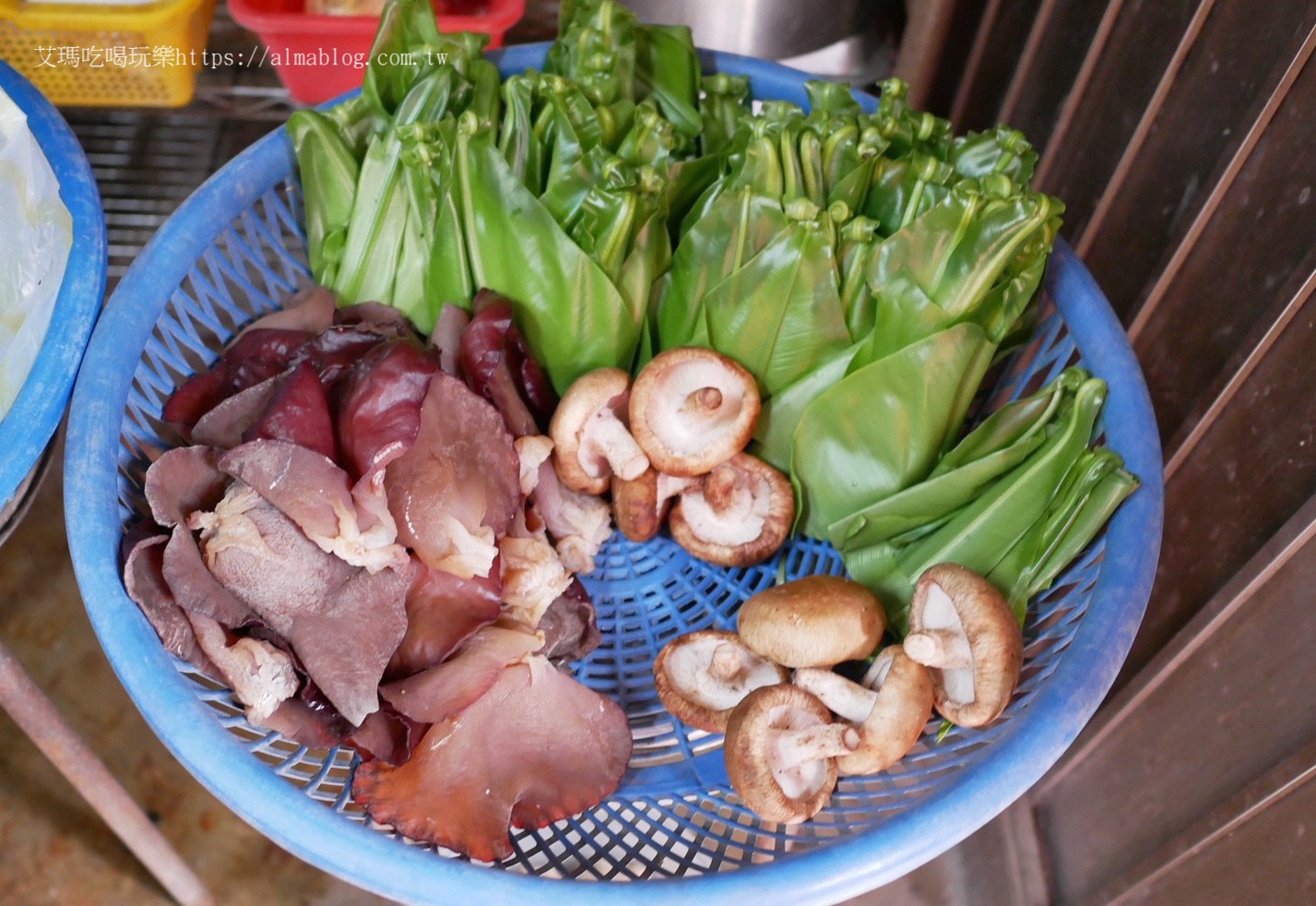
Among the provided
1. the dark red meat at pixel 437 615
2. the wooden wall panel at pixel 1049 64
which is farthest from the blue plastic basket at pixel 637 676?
the wooden wall panel at pixel 1049 64

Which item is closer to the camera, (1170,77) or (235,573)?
(235,573)

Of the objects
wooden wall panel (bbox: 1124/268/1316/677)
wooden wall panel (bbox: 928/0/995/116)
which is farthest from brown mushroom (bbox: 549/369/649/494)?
wooden wall panel (bbox: 928/0/995/116)

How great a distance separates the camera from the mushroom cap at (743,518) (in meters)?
1.08

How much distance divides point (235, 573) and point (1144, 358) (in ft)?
3.21

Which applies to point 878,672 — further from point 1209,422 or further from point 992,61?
point 992,61

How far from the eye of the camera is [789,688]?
2.91ft

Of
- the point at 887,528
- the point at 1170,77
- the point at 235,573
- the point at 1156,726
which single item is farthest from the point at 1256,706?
the point at 235,573

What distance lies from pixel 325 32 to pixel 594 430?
744 millimetres

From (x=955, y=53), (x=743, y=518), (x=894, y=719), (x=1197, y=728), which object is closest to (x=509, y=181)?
(x=743, y=518)

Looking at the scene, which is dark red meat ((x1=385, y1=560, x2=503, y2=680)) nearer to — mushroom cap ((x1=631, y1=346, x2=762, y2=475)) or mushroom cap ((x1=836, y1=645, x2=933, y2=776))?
mushroom cap ((x1=631, y1=346, x2=762, y2=475))

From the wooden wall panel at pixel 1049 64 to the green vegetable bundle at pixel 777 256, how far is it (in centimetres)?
36

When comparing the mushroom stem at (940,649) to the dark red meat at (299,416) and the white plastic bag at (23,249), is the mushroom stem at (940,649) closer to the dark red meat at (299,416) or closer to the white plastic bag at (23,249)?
the dark red meat at (299,416)

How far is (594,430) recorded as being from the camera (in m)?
1.05

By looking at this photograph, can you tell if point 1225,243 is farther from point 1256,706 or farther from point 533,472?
point 533,472
